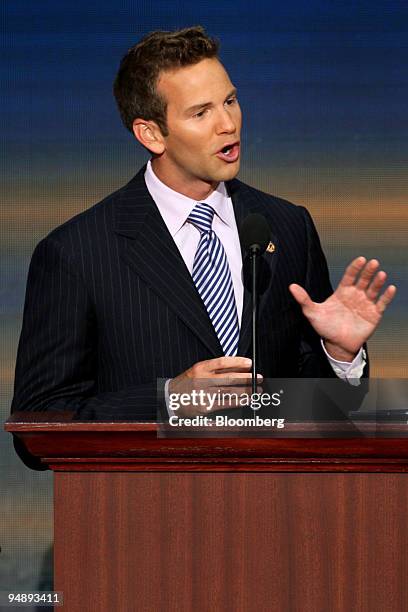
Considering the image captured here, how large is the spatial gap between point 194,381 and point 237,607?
1.12 feet

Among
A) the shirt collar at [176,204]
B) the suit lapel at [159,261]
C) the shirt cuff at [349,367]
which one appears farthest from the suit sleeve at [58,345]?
the shirt cuff at [349,367]

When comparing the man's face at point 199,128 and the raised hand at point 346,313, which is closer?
the raised hand at point 346,313

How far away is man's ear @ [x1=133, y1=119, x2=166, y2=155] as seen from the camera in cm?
277

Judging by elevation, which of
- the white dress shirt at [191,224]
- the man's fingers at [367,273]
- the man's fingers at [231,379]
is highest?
the white dress shirt at [191,224]

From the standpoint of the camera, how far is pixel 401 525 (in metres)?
1.92

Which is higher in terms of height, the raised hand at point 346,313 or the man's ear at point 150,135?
the man's ear at point 150,135

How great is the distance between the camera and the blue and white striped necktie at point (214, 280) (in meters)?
2.65

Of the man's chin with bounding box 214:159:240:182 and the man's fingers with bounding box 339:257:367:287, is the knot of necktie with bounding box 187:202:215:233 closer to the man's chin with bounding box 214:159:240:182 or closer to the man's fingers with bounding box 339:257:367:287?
the man's chin with bounding box 214:159:240:182

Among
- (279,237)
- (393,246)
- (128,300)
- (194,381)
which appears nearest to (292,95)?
(393,246)

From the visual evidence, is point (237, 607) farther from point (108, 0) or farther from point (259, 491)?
point (108, 0)

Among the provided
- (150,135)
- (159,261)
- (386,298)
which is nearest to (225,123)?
(150,135)

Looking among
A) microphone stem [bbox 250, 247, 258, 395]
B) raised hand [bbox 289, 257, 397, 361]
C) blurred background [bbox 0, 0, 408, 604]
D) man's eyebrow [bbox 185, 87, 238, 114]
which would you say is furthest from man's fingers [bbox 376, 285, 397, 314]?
blurred background [bbox 0, 0, 408, 604]

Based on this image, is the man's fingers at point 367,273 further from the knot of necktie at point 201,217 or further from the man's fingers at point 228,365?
the knot of necktie at point 201,217

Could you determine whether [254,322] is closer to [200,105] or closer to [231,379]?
[231,379]
